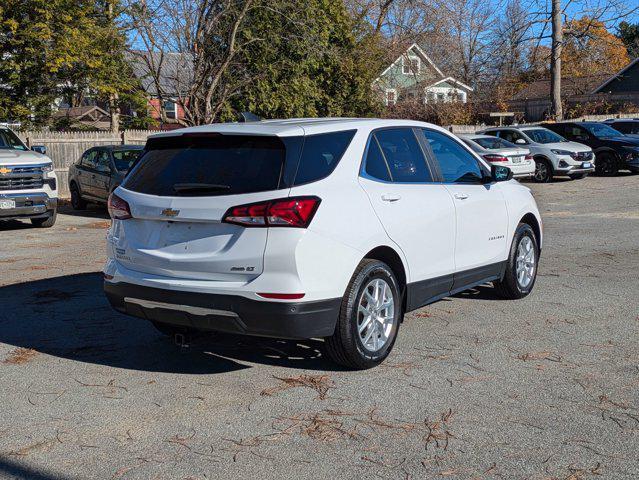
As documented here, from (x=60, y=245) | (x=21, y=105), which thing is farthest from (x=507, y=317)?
(x=21, y=105)

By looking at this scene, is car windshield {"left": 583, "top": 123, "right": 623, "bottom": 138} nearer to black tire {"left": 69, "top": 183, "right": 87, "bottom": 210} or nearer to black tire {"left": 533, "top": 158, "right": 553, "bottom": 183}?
black tire {"left": 533, "top": 158, "right": 553, "bottom": 183}

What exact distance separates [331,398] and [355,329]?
1.82ft

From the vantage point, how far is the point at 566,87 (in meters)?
58.8

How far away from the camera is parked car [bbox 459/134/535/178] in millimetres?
22172

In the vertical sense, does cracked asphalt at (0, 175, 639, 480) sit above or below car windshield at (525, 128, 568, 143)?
below

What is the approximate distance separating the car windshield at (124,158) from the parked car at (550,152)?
489 inches

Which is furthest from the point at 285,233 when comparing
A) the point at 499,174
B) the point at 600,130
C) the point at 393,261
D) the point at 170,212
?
the point at 600,130

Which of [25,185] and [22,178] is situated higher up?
[22,178]

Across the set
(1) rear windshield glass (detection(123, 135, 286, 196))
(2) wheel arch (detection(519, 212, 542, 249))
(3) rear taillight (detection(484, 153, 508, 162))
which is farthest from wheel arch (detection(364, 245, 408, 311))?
(3) rear taillight (detection(484, 153, 508, 162))

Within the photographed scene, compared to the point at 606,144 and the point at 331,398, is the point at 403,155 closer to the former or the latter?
the point at 331,398

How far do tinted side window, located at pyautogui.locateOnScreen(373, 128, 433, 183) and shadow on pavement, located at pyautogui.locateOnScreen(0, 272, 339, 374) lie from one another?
1.51 meters

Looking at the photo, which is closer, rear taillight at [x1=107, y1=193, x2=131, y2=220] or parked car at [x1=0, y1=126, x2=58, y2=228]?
rear taillight at [x1=107, y1=193, x2=131, y2=220]

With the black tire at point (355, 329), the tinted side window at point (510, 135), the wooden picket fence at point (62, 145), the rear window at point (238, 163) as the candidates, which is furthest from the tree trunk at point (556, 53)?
the black tire at point (355, 329)

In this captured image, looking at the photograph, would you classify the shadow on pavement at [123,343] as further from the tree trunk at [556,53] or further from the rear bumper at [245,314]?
the tree trunk at [556,53]
